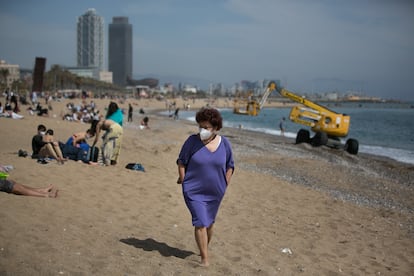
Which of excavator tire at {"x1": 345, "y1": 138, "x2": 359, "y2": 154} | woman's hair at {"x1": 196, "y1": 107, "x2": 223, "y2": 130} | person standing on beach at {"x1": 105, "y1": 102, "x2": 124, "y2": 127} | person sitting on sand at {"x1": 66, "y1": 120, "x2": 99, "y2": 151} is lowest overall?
excavator tire at {"x1": 345, "y1": 138, "x2": 359, "y2": 154}

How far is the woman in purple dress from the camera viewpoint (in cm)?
422

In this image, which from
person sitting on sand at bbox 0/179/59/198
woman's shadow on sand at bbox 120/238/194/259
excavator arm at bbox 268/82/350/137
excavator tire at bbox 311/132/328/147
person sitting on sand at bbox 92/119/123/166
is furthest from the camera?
excavator arm at bbox 268/82/350/137

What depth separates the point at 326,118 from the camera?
2181 cm

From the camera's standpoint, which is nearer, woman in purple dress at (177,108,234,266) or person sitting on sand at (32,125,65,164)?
woman in purple dress at (177,108,234,266)

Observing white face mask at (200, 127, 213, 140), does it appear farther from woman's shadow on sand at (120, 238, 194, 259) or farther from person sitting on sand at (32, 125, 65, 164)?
person sitting on sand at (32, 125, 65, 164)

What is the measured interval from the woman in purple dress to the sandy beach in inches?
22.6

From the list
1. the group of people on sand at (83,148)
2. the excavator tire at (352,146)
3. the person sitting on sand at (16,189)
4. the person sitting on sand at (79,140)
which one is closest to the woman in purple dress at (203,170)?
the person sitting on sand at (16,189)

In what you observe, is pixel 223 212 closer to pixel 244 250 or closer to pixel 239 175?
pixel 244 250

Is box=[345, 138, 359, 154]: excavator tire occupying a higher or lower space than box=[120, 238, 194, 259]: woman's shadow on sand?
lower

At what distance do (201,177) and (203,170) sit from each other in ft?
0.25

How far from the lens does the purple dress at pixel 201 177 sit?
166 inches

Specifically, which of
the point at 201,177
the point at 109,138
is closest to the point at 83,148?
the point at 109,138

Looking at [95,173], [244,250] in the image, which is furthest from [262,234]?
[95,173]

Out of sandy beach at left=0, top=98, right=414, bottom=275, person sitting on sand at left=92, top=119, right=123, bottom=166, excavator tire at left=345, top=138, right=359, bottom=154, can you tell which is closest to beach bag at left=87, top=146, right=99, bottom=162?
person sitting on sand at left=92, top=119, right=123, bottom=166
